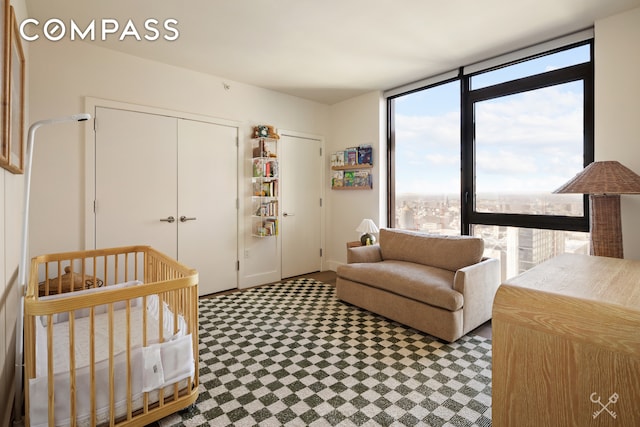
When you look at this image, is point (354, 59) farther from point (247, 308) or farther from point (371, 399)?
point (371, 399)

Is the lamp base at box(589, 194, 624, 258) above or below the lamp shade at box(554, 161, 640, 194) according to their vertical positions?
below

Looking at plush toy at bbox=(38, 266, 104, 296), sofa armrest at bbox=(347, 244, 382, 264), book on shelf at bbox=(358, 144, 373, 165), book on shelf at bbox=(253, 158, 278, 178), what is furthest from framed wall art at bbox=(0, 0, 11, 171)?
book on shelf at bbox=(358, 144, 373, 165)

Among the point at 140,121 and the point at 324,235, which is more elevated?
the point at 140,121

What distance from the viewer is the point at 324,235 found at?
494 centimetres

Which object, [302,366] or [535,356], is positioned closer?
[535,356]

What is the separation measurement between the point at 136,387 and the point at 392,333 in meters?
1.87

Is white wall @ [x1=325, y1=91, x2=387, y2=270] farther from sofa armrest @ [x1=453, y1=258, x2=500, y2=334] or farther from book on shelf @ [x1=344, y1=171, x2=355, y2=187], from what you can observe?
sofa armrest @ [x1=453, y1=258, x2=500, y2=334]

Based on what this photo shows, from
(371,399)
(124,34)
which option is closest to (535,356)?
(371,399)

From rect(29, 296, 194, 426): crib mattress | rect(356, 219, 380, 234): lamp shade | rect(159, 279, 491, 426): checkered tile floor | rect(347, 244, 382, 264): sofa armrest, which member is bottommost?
rect(159, 279, 491, 426): checkered tile floor

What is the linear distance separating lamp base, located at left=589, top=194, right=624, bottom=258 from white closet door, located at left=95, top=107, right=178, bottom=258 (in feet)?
12.2

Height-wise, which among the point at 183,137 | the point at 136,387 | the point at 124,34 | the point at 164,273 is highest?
the point at 124,34

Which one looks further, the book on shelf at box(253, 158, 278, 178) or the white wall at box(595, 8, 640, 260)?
the book on shelf at box(253, 158, 278, 178)

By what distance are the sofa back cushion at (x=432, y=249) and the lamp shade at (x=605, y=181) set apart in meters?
0.90

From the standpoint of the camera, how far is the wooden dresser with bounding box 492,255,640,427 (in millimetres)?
583
